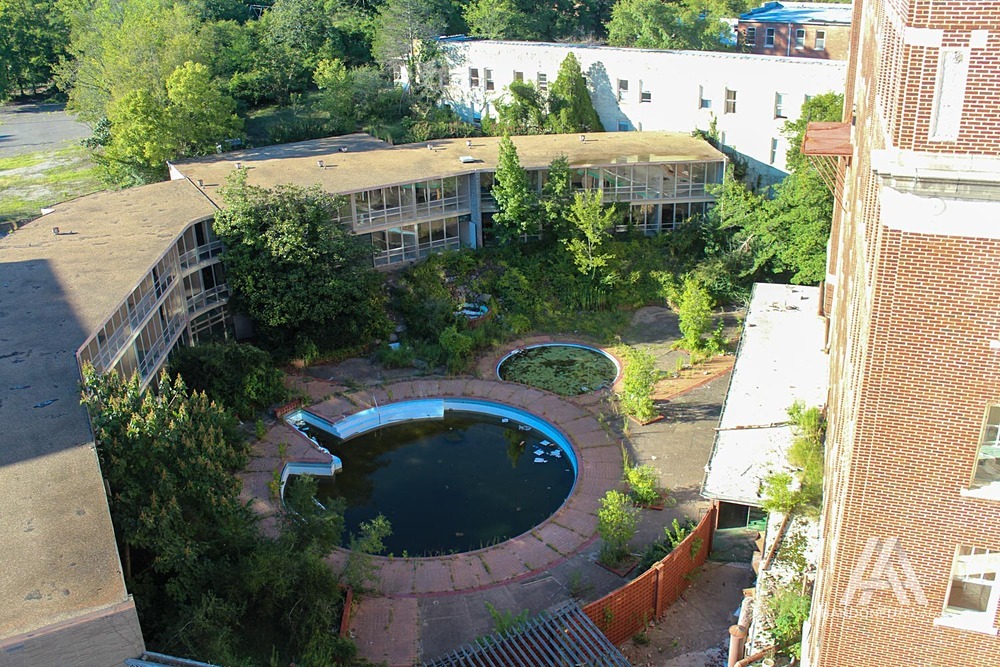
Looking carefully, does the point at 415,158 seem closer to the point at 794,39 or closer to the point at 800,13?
the point at 794,39

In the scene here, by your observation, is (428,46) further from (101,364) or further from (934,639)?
(934,639)

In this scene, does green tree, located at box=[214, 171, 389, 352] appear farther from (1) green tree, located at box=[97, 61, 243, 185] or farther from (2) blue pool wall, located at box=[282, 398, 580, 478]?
(1) green tree, located at box=[97, 61, 243, 185]

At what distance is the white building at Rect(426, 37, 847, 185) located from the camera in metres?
38.8

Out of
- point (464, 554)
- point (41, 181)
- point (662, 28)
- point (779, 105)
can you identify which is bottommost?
point (464, 554)

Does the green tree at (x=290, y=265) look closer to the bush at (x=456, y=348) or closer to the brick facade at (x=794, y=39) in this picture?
the bush at (x=456, y=348)

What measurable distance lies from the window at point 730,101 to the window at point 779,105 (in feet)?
7.70

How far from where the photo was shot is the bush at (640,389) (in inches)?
1076

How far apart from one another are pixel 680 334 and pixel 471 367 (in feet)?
26.7

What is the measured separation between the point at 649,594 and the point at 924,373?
9.78 metres

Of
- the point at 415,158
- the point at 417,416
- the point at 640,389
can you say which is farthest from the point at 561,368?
the point at 415,158

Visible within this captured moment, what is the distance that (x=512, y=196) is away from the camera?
34.9m

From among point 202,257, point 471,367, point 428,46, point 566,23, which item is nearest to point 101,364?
point 202,257

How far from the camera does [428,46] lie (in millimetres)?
54562

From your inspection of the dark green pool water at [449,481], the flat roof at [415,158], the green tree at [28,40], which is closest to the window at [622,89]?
the flat roof at [415,158]
